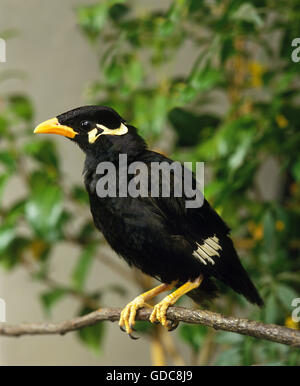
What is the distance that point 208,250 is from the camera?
72 cm

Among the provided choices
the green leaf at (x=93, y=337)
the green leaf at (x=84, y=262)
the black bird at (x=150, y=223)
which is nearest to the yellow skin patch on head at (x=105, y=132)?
the black bird at (x=150, y=223)

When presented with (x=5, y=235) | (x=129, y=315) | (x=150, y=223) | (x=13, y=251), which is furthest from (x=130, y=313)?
(x=13, y=251)

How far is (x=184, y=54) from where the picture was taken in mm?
1402

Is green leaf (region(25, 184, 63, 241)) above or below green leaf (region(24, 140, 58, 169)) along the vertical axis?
below

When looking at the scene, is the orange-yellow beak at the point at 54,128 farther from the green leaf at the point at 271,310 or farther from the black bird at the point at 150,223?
the green leaf at the point at 271,310

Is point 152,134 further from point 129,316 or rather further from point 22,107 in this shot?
point 129,316

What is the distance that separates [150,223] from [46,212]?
0.51 m

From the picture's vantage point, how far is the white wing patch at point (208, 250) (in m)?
0.71

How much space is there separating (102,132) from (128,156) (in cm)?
5

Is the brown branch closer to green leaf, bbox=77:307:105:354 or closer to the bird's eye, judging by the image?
the bird's eye

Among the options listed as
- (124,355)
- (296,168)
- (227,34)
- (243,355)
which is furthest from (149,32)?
(124,355)

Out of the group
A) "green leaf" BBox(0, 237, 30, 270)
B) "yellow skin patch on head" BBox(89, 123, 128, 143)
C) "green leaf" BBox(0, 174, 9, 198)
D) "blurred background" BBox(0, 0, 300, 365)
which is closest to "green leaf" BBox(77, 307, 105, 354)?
"blurred background" BBox(0, 0, 300, 365)

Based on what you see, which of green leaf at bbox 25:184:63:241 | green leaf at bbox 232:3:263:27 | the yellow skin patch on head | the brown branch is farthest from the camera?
green leaf at bbox 25:184:63:241

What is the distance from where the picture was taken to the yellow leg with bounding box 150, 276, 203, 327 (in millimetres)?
707
